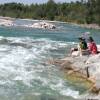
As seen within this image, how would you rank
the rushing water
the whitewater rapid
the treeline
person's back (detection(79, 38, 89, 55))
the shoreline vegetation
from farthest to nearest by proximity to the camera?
the treeline, the shoreline vegetation, person's back (detection(79, 38, 89, 55)), the whitewater rapid, the rushing water

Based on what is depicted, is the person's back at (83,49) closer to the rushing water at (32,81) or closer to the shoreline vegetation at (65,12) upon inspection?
the rushing water at (32,81)

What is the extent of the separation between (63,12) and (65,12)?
0.85m

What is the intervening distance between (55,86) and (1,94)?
3.33m

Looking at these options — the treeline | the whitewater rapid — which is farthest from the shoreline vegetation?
the whitewater rapid

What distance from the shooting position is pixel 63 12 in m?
161

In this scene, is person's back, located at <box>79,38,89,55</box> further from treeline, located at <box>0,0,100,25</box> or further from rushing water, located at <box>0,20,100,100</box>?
treeline, located at <box>0,0,100,25</box>

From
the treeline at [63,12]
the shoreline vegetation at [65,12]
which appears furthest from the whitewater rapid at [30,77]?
the treeline at [63,12]

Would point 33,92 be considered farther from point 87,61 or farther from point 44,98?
point 87,61

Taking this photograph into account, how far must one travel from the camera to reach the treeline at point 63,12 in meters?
119

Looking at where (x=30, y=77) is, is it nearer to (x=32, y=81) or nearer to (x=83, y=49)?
(x=32, y=81)

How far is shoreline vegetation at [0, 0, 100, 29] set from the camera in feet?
383

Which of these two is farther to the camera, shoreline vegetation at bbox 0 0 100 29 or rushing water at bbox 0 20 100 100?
shoreline vegetation at bbox 0 0 100 29

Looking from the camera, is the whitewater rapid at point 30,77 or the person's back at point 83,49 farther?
the person's back at point 83,49

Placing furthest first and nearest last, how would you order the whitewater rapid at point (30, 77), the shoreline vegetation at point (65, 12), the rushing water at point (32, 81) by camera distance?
the shoreline vegetation at point (65, 12) < the whitewater rapid at point (30, 77) < the rushing water at point (32, 81)
